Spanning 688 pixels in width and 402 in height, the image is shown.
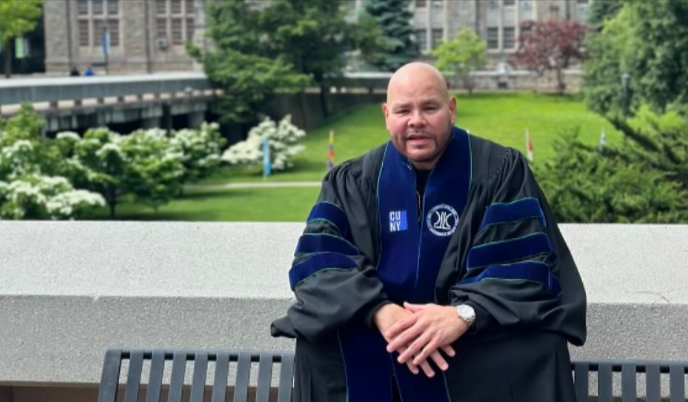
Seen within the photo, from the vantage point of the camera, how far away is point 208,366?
161 inches

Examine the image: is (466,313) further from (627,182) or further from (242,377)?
(627,182)

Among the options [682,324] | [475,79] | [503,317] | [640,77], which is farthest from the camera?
→ [475,79]

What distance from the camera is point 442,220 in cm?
333

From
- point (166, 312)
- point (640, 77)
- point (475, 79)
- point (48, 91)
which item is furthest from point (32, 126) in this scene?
point (475, 79)

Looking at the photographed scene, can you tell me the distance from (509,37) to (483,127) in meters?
25.0

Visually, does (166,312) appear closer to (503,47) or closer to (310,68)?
(310,68)

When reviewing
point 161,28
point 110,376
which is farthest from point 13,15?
point 110,376

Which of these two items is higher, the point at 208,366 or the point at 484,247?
the point at 484,247

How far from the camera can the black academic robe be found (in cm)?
323

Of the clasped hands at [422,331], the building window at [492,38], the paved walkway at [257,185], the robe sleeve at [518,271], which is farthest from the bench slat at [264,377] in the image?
the building window at [492,38]

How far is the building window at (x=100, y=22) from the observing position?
73.0 metres

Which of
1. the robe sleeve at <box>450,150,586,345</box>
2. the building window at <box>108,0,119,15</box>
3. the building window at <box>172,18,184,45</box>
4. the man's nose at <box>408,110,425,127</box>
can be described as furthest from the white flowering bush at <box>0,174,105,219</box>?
the building window at <box>108,0,119,15</box>

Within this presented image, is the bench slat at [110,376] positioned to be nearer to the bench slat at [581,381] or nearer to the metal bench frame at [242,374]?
the metal bench frame at [242,374]

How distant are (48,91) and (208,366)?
106ft
